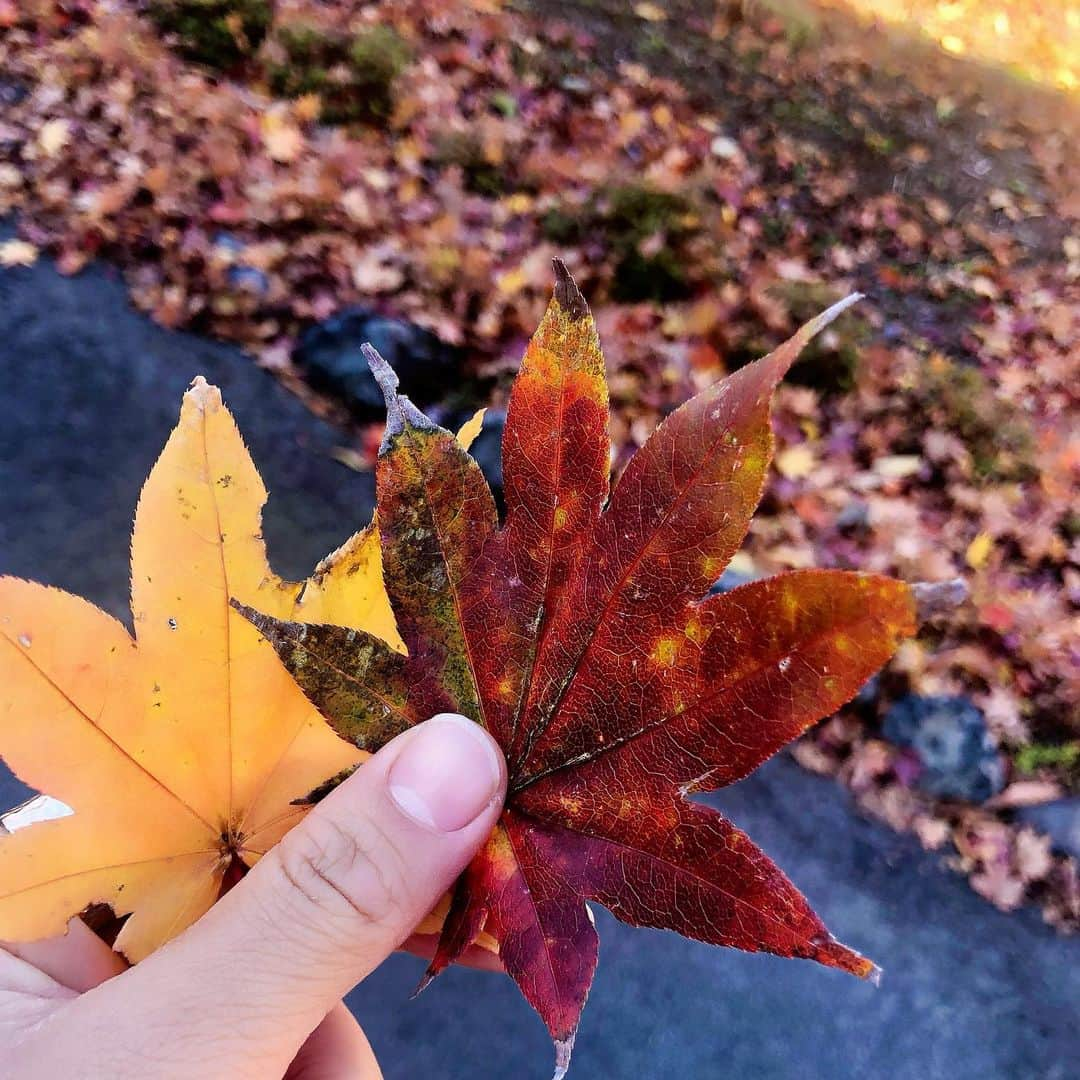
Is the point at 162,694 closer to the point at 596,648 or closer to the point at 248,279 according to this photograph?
the point at 596,648

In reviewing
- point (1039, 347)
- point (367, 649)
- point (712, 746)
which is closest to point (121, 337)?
point (367, 649)

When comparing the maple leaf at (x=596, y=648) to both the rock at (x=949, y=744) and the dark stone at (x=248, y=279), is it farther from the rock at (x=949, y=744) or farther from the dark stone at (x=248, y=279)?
the dark stone at (x=248, y=279)

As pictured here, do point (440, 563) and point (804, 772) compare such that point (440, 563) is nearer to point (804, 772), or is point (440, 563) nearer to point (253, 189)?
point (804, 772)

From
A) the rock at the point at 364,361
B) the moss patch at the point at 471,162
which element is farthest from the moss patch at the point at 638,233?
the rock at the point at 364,361

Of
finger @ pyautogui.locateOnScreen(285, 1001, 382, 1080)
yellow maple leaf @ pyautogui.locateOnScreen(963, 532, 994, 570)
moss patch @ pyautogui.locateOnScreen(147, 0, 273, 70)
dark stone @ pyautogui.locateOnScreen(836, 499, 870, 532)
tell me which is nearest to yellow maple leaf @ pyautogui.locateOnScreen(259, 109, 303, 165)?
moss patch @ pyautogui.locateOnScreen(147, 0, 273, 70)

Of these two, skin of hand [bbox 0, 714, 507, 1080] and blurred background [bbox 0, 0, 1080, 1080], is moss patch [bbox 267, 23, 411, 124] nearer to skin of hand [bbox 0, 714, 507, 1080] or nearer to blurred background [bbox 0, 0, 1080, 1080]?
blurred background [bbox 0, 0, 1080, 1080]
